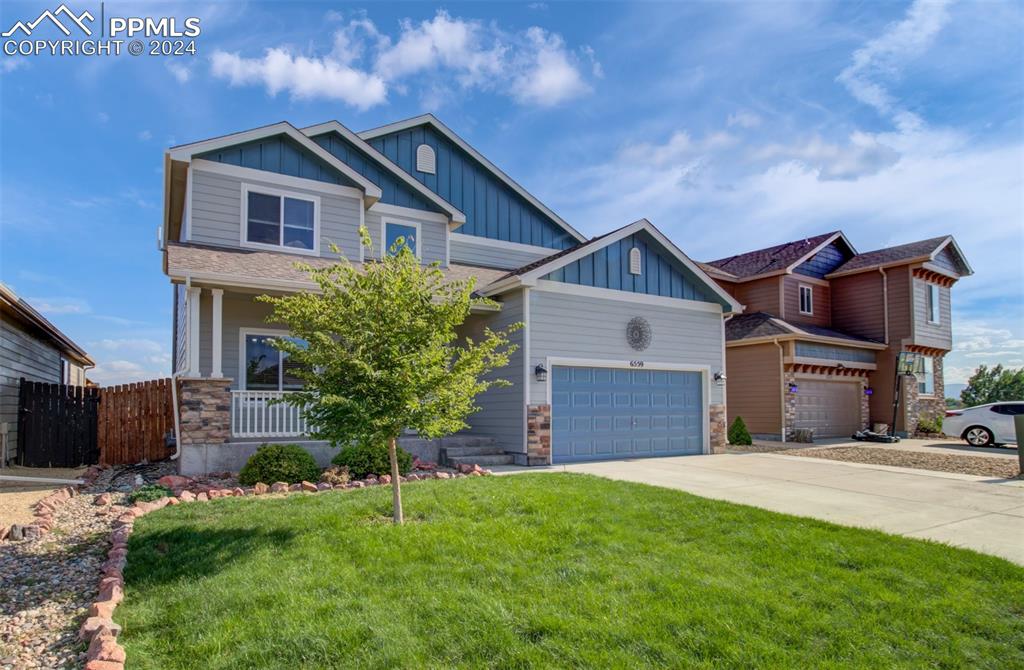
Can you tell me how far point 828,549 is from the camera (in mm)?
5305

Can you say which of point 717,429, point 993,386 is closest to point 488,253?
point 717,429

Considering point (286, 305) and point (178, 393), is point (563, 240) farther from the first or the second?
point (286, 305)

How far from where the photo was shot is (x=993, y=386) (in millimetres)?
37125

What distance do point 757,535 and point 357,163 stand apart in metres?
11.8

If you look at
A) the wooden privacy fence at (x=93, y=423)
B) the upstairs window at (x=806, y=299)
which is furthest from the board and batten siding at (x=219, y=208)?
the upstairs window at (x=806, y=299)

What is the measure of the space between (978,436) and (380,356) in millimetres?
18953

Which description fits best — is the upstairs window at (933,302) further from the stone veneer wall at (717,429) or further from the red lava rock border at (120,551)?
the red lava rock border at (120,551)

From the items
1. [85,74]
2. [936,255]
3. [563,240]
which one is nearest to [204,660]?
[85,74]

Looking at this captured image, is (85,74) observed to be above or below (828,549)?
above

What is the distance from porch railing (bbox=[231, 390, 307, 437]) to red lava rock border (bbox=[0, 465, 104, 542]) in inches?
93.4

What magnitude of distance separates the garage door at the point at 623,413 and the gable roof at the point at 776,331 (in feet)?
18.4

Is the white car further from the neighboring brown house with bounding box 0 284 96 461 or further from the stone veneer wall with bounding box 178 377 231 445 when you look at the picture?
the neighboring brown house with bounding box 0 284 96 461

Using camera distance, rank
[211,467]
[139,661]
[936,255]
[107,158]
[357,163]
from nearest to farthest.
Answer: [139,661]
[211,467]
[107,158]
[357,163]
[936,255]

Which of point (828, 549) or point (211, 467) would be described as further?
point (211, 467)
